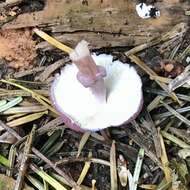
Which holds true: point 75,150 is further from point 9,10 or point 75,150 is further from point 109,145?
point 9,10

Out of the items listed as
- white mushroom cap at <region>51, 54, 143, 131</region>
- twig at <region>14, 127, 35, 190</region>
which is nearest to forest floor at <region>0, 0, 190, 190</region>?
twig at <region>14, 127, 35, 190</region>

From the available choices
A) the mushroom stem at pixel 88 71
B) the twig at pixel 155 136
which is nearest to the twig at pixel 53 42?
the mushroom stem at pixel 88 71

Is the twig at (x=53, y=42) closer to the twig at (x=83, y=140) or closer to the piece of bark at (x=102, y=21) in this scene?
the piece of bark at (x=102, y=21)

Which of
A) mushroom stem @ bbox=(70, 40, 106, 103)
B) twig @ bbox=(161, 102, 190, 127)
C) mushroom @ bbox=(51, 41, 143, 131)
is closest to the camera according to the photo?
mushroom stem @ bbox=(70, 40, 106, 103)

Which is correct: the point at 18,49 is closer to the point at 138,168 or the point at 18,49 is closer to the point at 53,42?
the point at 53,42

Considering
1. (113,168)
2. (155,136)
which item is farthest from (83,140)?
(155,136)

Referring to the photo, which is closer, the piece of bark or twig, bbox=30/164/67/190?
twig, bbox=30/164/67/190

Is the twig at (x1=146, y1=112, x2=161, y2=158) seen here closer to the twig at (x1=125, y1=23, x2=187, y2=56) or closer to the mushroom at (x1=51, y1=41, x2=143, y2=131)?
the mushroom at (x1=51, y1=41, x2=143, y2=131)

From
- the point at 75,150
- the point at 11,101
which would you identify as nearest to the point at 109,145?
the point at 75,150
